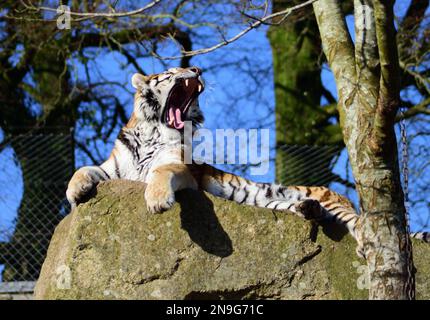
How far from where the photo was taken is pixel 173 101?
6.50 metres

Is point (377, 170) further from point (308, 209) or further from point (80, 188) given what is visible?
point (80, 188)

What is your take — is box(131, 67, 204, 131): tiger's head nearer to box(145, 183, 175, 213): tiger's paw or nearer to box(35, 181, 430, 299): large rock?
box(35, 181, 430, 299): large rock

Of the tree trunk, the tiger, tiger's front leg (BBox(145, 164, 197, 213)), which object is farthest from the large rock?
the tree trunk

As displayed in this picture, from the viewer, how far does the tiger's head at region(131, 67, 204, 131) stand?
640cm

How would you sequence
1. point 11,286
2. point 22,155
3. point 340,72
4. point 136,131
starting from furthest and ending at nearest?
point 22,155 → point 11,286 → point 136,131 → point 340,72

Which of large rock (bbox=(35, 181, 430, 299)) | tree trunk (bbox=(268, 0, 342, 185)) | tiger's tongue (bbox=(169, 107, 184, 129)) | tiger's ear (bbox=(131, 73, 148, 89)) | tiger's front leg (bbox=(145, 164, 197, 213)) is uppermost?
tree trunk (bbox=(268, 0, 342, 185))

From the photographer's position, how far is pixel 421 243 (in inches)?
222

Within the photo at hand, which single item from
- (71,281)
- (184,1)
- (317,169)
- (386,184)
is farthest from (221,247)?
(184,1)

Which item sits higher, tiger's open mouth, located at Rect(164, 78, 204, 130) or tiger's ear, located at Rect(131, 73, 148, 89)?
tiger's ear, located at Rect(131, 73, 148, 89)

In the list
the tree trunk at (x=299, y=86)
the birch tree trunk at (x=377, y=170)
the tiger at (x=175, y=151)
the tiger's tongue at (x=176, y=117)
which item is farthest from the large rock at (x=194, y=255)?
the tree trunk at (x=299, y=86)

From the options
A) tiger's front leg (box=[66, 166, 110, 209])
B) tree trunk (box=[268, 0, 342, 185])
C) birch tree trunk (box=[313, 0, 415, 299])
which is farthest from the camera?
tree trunk (box=[268, 0, 342, 185])

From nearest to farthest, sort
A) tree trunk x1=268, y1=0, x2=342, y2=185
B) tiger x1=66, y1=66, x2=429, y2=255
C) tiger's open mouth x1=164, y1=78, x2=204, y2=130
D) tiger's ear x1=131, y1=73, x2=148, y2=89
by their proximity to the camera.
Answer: tiger x1=66, y1=66, x2=429, y2=255, tiger's open mouth x1=164, y1=78, x2=204, y2=130, tiger's ear x1=131, y1=73, x2=148, y2=89, tree trunk x1=268, y1=0, x2=342, y2=185

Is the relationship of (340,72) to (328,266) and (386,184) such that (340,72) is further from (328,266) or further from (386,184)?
(328,266)

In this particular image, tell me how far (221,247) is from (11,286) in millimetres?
3142
